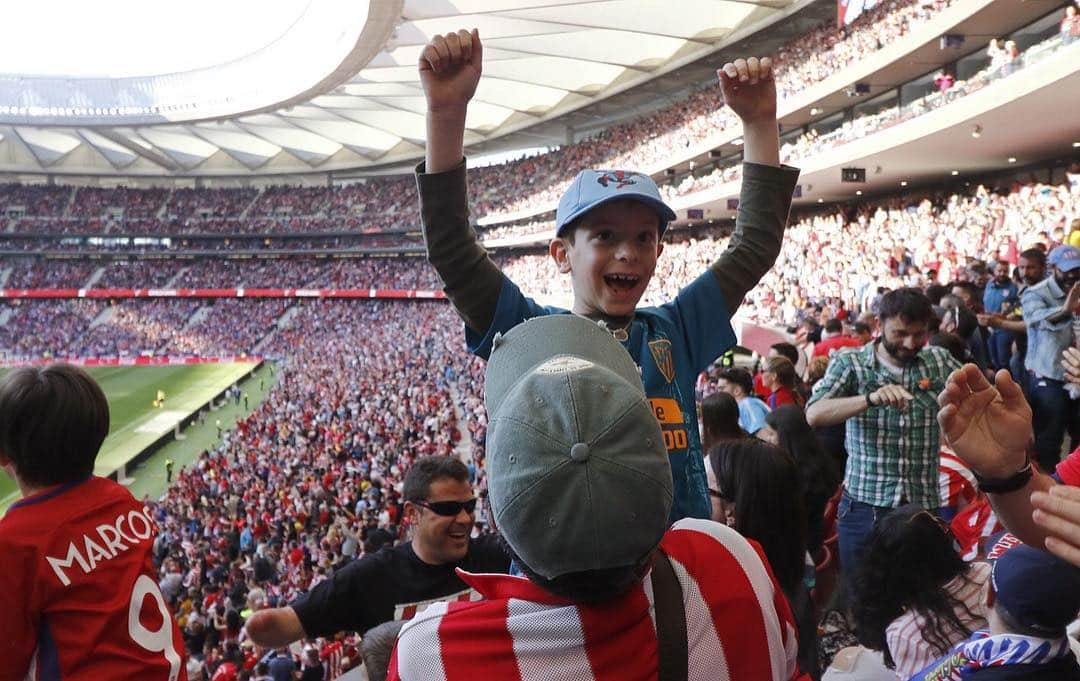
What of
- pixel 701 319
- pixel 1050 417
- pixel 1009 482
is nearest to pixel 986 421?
pixel 1009 482

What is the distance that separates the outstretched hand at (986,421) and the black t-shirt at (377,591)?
1.50 metres

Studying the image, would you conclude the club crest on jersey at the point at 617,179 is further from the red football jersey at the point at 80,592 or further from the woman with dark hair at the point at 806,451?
the woman with dark hair at the point at 806,451

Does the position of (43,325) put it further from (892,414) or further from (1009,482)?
(1009,482)

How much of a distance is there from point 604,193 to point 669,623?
102 cm

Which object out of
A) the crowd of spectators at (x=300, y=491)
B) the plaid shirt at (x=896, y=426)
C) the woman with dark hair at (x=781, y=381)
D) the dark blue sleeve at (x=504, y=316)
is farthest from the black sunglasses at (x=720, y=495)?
the crowd of spectators at (x=300, y=491)

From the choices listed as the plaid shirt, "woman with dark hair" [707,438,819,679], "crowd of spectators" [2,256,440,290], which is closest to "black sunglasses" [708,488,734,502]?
"woman with dark hair" [707,438,819,679]

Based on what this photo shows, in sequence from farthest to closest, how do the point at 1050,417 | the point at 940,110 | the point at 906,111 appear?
the point at 906,111 < the point at 940,110 < the point at 1050,417

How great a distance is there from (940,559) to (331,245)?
5576cm

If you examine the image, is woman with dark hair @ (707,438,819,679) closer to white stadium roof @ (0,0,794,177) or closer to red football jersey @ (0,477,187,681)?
red football jersey @ (0,477,187,681)

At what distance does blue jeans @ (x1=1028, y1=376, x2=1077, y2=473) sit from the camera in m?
6.04

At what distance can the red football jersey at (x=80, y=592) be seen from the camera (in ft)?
5.98

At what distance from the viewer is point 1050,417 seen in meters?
6.09

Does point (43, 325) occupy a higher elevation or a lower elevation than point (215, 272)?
lower

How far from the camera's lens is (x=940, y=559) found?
9.91 feet
